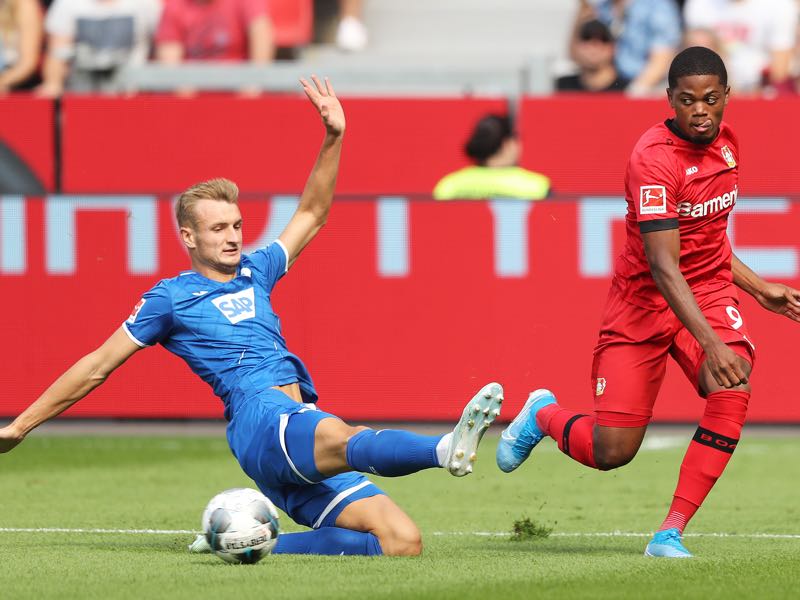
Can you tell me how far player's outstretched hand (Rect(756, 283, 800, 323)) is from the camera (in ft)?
23.5

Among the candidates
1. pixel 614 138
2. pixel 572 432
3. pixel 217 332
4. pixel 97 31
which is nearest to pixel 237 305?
pixel 217 332

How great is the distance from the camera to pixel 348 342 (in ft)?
39.5

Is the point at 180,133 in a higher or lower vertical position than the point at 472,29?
lower

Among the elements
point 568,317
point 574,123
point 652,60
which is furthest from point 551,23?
point 568,317

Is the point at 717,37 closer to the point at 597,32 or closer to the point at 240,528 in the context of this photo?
the point at 597,32

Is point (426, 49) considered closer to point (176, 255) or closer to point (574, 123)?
point (574, 123)

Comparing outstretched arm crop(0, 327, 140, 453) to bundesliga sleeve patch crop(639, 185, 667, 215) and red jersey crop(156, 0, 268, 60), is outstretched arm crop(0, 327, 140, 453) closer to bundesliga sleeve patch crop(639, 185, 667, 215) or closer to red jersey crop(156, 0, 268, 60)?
bundesliga sleeve patch crop(639, 185, 667, 215)

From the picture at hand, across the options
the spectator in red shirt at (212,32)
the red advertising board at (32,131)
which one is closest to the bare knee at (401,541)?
the red advertising board at (32,131)

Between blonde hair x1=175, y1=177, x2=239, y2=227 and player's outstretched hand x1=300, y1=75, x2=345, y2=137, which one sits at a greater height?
player's outstretched hand x1=300, y1=75, x2=345, y2=137

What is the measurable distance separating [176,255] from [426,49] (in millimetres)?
5842

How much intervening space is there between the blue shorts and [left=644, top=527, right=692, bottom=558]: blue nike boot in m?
1.29

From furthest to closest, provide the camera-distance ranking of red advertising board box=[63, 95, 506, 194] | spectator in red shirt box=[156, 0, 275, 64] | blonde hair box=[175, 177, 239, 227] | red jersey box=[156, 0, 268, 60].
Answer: red jersey box=[156, 0, 268, 60], spectator in red shirt box=[156, 0, 275, 64], red advertising board box=[63, 95, 506, 194], blonde hair box=[175, 177, 239, 227]

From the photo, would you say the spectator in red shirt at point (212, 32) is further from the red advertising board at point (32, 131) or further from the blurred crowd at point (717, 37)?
the blurred crowd at point (717, 37)

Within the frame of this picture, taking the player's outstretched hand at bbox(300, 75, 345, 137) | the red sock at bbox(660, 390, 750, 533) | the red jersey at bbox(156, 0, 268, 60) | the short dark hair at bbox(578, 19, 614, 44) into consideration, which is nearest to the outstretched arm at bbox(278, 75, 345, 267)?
the player's outstretched hand at bbox(300, 75, 345, 137)
